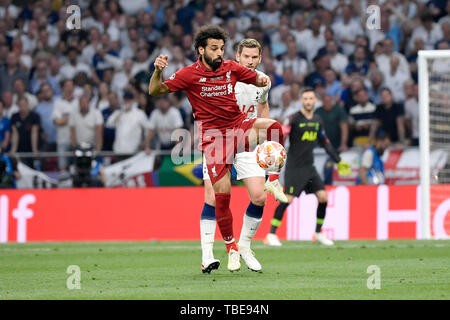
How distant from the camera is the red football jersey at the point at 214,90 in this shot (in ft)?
27.2

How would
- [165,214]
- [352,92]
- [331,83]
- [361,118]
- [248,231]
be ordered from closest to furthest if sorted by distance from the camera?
[248,231] → [165,214] → [361,118] → [352,92] → [331,83]

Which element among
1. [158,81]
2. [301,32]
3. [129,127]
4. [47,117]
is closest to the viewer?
A: [158,81]

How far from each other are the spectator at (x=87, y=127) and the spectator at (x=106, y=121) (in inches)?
7.6

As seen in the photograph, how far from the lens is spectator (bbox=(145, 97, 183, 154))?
1688 cm

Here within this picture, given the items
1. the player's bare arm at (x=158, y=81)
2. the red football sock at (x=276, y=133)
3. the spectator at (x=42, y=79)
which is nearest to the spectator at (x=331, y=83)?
the spectator at (x=42, y=79)

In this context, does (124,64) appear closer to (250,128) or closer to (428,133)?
(428,133)

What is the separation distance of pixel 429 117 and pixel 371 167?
54.7 inches

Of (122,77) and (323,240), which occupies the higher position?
(122,77)

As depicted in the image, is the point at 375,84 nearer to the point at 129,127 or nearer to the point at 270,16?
the point at 270,16

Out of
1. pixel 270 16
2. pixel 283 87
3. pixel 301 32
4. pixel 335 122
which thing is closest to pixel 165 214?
pixel 335 122

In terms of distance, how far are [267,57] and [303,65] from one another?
2.51ft

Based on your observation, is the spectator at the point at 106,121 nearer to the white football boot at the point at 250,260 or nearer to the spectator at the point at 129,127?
the spectator at the point at 129,127

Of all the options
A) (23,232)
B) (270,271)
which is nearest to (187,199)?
→ (23,232)

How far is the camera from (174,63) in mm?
18312
